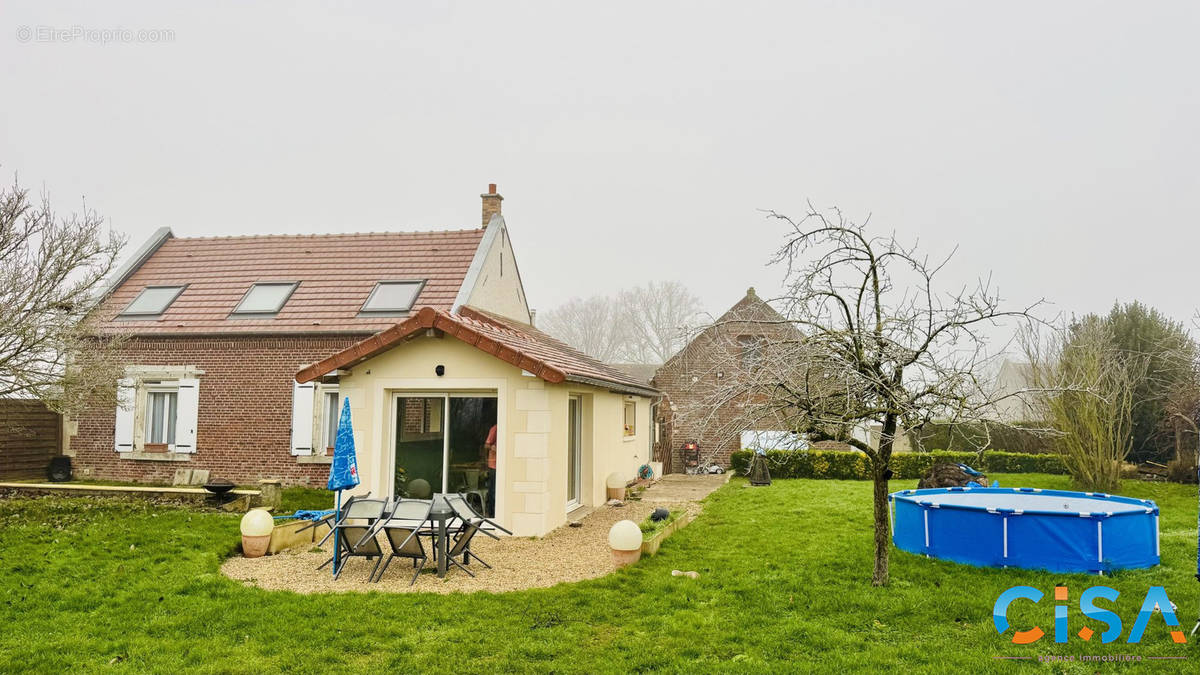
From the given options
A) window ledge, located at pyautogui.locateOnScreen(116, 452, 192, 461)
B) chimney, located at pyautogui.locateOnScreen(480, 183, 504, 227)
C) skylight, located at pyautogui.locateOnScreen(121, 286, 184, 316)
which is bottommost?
window ledge, located at pyautogui.locateOnScreen(116, 452, 192, 461)

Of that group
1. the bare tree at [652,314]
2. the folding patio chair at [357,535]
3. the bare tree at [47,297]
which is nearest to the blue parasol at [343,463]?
the folding patio chair at [357,535]

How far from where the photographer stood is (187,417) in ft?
53.1

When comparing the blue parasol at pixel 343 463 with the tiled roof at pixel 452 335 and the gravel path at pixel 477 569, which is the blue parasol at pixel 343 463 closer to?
the gravel path at pixel 477 569

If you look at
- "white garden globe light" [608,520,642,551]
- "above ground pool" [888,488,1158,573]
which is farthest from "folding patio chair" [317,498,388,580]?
"above ground pool" [888,488,1158,573]

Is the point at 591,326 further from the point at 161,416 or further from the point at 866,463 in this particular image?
the point at 161,416

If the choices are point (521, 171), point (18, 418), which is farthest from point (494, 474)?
point (521, 171)

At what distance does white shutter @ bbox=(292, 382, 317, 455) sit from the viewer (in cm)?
1567

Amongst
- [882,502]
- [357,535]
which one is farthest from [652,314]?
[882,502]

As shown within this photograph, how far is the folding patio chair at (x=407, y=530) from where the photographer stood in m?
7.86

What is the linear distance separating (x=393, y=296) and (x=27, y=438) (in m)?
8.80

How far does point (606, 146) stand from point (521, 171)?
28.9 ft

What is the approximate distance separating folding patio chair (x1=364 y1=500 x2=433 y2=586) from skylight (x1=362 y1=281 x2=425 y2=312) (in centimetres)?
859

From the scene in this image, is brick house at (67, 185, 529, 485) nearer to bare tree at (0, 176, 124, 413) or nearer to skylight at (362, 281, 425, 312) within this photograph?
skylight at (362, 281, 425, 312)

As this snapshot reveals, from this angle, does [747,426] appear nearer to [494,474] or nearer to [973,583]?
[973,583]
